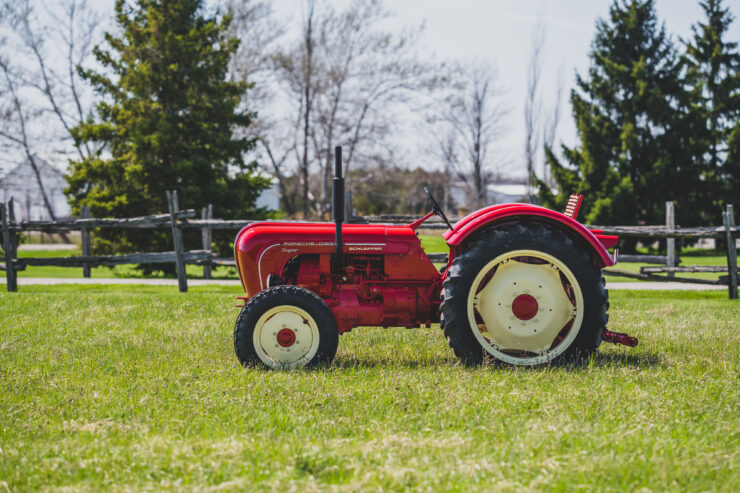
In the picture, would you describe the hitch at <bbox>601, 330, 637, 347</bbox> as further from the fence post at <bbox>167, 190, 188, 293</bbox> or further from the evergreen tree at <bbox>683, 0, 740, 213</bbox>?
the evergreen tree at <bbox>683, 0, 740, 213</bbox>

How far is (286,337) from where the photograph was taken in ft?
17.5

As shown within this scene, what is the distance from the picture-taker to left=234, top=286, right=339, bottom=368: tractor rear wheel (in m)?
5.27

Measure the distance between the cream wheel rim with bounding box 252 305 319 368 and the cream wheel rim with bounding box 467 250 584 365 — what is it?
4.10 ft

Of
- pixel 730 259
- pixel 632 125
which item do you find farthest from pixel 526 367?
pixel 632 125

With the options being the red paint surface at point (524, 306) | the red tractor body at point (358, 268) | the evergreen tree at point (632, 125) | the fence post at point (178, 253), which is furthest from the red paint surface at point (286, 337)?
the evergreen tree at point (632, 125)

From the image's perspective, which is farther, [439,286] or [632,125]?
[632,125]

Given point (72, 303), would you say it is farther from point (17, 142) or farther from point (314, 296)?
point (17, 142)

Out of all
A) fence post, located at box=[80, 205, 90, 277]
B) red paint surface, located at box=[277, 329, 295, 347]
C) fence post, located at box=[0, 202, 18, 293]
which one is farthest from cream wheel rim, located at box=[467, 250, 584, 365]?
fence post, located at box=[80, 205, 90, 277]

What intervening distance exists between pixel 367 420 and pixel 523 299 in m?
1.96

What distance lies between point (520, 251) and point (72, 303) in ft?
22.9

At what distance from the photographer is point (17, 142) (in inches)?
1233

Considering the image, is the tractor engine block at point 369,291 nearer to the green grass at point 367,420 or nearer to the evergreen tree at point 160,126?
the green grass at point 367,420

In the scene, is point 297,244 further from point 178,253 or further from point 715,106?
point 715,106

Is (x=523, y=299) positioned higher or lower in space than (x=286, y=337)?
higher
